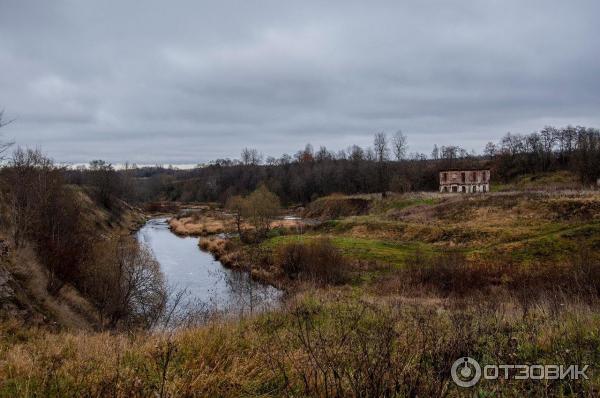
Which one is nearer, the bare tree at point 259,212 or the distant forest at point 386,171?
the bare tree at point 259,212

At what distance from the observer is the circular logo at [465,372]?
157 inches

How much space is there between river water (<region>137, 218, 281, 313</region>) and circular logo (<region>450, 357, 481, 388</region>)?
37.3ft

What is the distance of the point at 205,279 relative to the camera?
27.1m

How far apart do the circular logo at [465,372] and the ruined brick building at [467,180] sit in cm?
6802

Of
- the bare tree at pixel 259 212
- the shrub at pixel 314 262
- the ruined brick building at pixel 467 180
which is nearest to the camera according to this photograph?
the shrub at pixel 314 262

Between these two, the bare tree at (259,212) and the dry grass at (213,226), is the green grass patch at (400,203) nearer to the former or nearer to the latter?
the dry grass at (213,226)

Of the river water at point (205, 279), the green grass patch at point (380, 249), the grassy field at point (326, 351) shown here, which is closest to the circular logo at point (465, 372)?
the grassy field at point (326, 351)

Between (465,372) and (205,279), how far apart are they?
24.6 m

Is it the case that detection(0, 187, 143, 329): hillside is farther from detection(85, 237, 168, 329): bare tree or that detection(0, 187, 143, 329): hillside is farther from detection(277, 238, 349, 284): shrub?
detection(277, 238, 349, 284): shrub

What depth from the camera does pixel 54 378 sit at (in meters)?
4.21

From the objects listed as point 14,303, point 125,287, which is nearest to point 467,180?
point 125,287

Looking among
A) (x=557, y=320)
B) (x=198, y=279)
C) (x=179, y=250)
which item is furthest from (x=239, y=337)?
(x=179, y=250)

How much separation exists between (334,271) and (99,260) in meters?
13.3

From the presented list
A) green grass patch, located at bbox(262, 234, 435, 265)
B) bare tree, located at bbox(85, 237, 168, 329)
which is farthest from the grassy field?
green grass patch, located at bbox(262, 234, 435, 265)
